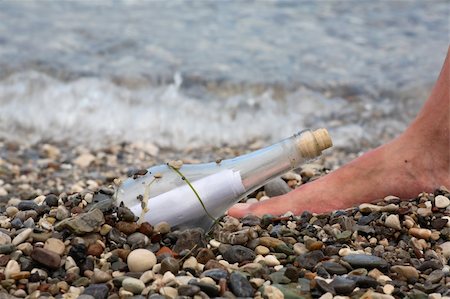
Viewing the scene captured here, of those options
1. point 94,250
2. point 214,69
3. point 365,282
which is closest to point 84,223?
point 94,250

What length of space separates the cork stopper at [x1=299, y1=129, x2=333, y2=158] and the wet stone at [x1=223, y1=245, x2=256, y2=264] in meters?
0.39

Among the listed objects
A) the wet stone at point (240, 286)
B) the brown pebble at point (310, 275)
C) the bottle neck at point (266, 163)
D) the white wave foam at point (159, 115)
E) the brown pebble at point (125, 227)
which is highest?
the bottle neck at point (266, 163)

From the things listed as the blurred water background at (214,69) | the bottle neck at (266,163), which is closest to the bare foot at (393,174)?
the bottle neck at (266,163)

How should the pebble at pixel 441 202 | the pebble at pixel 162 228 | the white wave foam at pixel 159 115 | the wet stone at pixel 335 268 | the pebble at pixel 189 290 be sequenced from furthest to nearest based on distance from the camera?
1. the white wave foam at pixel 159 115
2. the pebble at pixel 441 202
3. the pebble at pixel 162 228
4. the wet stone at pixel 335 268
5. the pebble at pixel 189 290

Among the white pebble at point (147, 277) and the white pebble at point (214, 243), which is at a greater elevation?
the white pebble at point (147, 277)

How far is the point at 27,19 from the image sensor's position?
324 inches

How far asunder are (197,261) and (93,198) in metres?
0.45

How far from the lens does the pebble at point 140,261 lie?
2049 mm

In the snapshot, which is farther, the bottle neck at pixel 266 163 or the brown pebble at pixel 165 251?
the bottle neck at pixel 266 163

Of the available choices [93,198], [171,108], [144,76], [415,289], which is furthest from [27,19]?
[415,289]

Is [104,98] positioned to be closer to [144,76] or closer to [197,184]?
[144,76]

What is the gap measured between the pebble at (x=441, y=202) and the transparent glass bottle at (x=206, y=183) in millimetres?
491

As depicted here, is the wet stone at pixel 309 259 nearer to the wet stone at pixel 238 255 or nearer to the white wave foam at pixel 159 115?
the wet stone at pixel 238 255

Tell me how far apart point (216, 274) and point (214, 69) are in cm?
492
